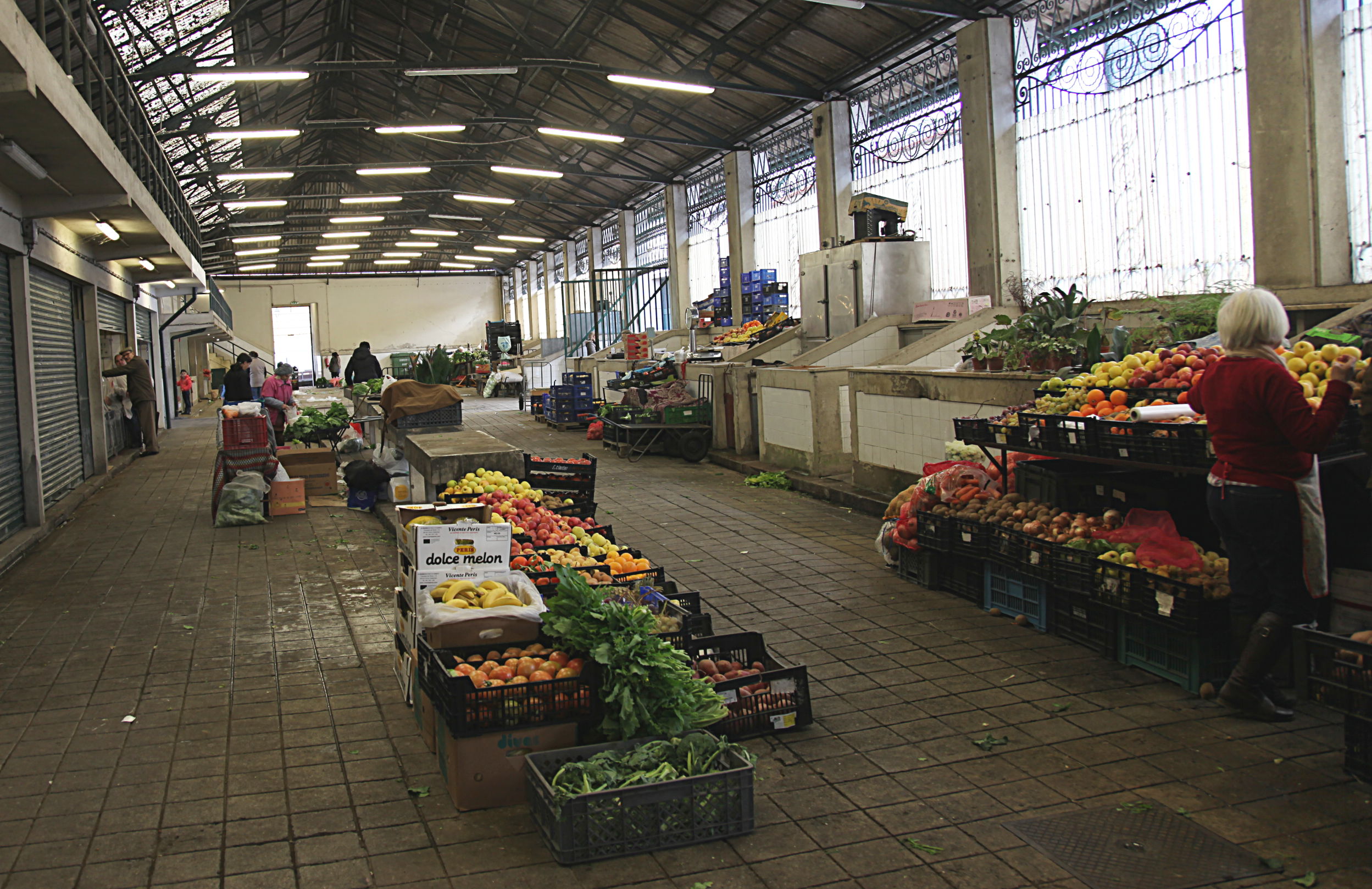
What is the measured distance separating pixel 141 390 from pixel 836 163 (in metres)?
11.9

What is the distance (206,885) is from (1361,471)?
190 inches

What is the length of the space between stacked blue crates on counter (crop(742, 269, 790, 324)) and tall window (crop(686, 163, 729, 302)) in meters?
3.28

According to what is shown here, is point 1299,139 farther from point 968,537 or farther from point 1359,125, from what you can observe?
point 968,537

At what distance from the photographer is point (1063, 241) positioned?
12.6 metres

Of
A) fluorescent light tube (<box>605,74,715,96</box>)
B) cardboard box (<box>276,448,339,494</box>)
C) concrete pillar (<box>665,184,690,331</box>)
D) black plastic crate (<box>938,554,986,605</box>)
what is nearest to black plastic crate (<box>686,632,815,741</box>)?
black plastic crate (<box>938,554,986,605</box>)

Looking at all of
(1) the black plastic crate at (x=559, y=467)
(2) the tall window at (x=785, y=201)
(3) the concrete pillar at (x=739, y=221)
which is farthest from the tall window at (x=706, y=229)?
(1) the black plastic crate at (x=559, y=467)

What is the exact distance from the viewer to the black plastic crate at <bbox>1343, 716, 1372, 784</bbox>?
11.5 feet

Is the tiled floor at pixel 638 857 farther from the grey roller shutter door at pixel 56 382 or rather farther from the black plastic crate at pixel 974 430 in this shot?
the grey roller shutter door at pixel 56 382

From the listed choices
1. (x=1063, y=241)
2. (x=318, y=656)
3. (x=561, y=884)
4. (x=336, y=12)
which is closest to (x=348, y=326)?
(x=336, y=12)

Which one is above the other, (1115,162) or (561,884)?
(1115,162)

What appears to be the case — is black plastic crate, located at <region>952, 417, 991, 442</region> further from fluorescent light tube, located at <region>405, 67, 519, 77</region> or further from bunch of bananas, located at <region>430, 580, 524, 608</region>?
fluorescent light tube, located at <region>405, 67, 519, 77</region>

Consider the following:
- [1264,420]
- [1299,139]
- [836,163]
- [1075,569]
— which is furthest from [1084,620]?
[836,163]

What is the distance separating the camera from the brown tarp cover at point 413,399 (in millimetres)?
10453

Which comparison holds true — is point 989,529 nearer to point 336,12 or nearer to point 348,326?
point 336,12
